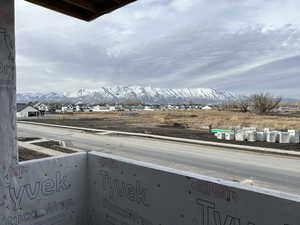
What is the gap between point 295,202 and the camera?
5.97 feet

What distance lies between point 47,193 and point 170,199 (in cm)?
189

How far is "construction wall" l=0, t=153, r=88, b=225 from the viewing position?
9.84 feet

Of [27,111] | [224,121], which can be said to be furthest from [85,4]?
[27,111]

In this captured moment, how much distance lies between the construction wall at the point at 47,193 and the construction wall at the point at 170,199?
0.20m

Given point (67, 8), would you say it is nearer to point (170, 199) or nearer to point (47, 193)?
point (47, 193)

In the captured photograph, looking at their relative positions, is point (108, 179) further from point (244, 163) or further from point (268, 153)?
point (268, 153)

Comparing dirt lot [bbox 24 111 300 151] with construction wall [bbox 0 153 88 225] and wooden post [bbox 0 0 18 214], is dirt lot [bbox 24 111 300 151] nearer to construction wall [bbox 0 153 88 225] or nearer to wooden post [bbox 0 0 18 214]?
construction wall [bbox 0 153 88 225]

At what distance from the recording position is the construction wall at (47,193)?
300 centimetres

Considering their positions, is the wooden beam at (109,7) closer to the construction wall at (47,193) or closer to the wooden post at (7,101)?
the wooden post at (7,101)

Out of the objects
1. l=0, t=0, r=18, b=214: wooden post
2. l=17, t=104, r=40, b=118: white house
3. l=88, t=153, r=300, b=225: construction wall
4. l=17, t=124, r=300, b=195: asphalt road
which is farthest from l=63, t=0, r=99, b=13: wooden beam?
l=17, t=104, r=40, b=118: white house

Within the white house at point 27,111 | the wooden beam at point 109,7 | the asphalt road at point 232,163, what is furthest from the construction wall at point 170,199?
the white house at point 27,111

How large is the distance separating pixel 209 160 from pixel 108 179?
9904 mm

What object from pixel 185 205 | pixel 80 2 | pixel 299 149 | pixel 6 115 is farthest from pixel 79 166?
pixel 299 149

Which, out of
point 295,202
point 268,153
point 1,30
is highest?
point 1,30
